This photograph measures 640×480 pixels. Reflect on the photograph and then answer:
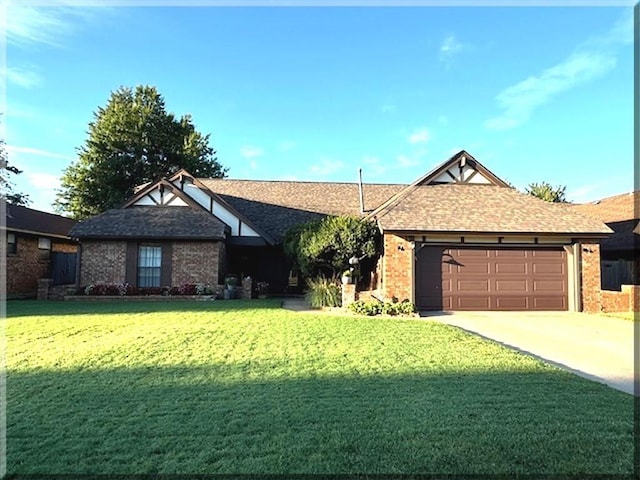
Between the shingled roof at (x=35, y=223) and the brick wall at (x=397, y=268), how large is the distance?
15.7 m

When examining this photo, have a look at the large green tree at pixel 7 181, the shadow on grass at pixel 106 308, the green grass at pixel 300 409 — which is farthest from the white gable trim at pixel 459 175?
the large green tree at pixel 7 181

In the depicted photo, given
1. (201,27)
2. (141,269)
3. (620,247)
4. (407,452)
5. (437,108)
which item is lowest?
(407,452)

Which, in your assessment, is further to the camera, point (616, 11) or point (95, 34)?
point (95, 34)

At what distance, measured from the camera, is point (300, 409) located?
4.40 meters

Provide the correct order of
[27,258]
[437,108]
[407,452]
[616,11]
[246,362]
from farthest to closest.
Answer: [27,258] < [437,108] < [616,11] < [246,362] < [407,452]

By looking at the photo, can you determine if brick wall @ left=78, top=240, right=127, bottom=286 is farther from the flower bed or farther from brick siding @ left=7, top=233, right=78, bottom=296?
brick siding @ left=7, top=233, right=78, bottom=296

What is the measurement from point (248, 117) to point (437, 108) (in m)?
10.0

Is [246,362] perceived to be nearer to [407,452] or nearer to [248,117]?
[407,452]

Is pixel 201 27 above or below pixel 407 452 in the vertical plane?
above

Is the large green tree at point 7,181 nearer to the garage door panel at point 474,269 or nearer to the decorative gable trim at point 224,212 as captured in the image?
the decorative gable trim at point 224,212

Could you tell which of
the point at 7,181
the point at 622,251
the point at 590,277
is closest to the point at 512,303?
the point at 590,277

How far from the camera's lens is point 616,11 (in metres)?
7.34

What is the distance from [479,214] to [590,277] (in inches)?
173

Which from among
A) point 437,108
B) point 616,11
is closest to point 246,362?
point 616,11
